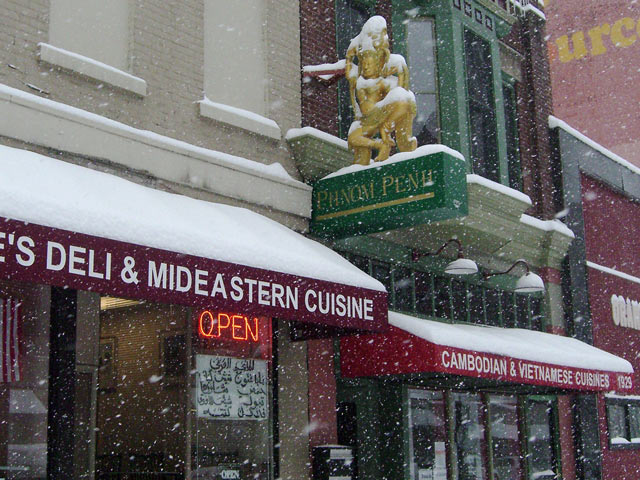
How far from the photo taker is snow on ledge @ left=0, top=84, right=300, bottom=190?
282 inches

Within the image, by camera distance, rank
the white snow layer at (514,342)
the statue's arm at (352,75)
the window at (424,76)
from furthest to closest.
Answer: the window at (424,76) → the statue's arm at (352,75) → the white snow layer at (514,342)

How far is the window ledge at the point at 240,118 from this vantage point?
895cm

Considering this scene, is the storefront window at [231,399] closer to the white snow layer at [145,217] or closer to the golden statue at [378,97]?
the white snow layer at [145,217]

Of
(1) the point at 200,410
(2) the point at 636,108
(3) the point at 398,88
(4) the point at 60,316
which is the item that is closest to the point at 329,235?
(3) the point at 398,88

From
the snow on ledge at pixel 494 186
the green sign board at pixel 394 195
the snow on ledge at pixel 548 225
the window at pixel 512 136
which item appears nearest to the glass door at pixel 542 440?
the snow on ledge at pixel 548 225

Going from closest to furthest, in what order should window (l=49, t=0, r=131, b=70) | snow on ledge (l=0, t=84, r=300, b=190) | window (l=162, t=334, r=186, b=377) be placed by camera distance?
1. snow on ledge (l=0, t=84, r=300, b=190)
2. window (l=49, t=0, r=131, b=70)
3. window (l=162, t=334, r=186, b=377)

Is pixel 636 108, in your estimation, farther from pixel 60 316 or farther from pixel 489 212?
pixel 60 316

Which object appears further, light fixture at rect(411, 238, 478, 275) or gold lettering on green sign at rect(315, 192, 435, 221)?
light fixture at rect(411, 238, 478, 275)

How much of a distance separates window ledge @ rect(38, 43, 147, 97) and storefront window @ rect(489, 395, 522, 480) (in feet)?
22.9

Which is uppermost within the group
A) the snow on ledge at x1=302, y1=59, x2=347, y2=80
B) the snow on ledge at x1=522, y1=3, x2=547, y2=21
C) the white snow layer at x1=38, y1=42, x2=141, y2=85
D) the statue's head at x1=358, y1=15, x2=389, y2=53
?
the snow on ledge at x1=522, y1=3, x2=547, y2=21

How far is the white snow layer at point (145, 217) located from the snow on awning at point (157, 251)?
1 centimetres

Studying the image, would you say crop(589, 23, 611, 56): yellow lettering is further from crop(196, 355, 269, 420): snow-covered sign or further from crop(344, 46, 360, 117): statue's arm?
crop(196, 355, 269, 420): snow-covered sign

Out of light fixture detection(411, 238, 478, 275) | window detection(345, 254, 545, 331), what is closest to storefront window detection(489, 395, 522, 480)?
window detection(345, 254, 545, 331)

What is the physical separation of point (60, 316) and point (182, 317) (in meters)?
1.75
